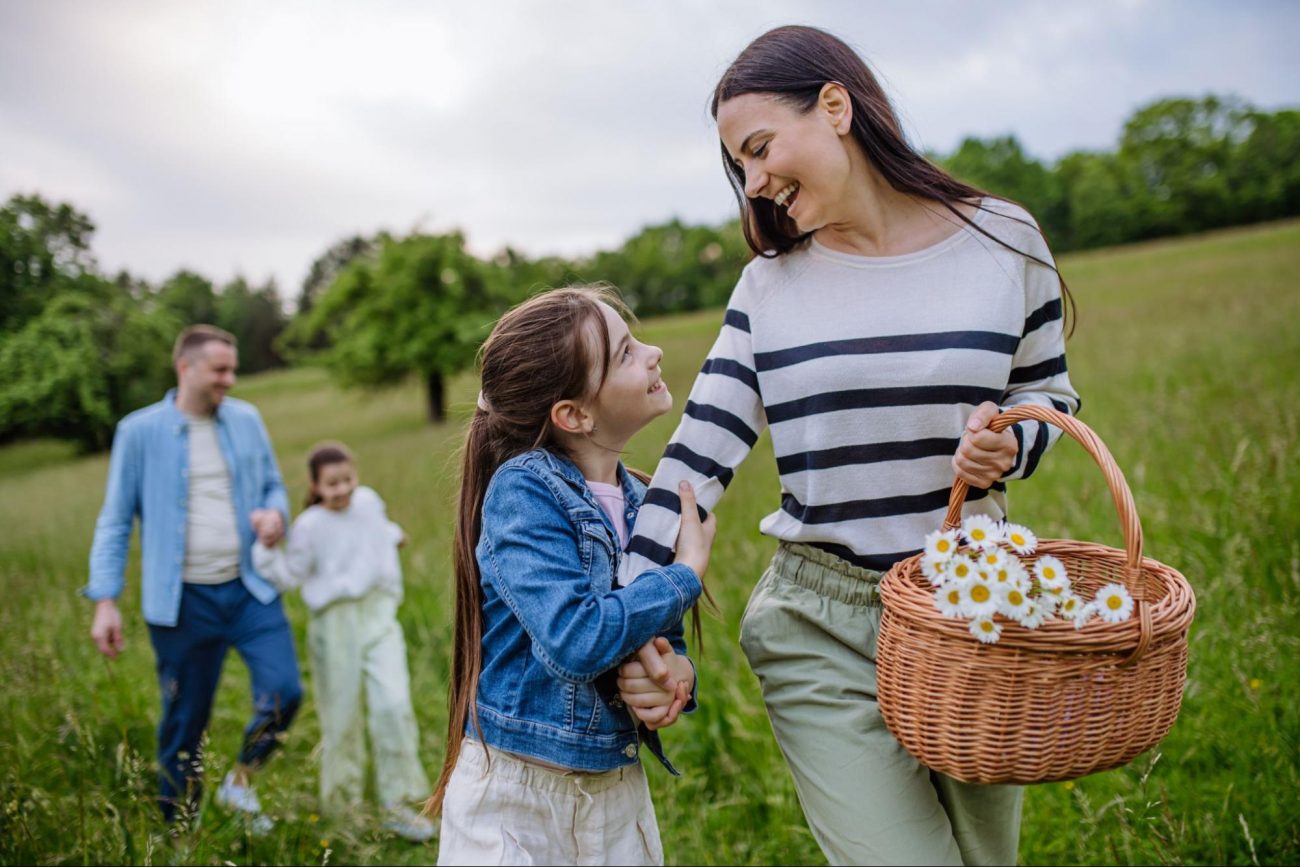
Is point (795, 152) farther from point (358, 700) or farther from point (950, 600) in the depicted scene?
point (358, 700)

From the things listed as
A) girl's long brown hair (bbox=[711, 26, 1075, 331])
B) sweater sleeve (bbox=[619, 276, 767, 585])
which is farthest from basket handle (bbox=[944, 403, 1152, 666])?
sweater sleeve (bbox=[619, 276, 767, 585])

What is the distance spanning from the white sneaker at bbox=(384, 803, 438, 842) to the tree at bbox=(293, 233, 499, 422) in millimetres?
17460

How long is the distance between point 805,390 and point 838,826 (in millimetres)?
937

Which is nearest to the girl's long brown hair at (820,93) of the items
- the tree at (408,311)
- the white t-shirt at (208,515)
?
the white t-shirt at (208,515)

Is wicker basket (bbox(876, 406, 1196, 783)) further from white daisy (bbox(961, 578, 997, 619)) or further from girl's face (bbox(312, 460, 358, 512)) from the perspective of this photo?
girl's face (bbox(312, 460, 358, 512))

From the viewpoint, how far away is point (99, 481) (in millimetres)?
6574

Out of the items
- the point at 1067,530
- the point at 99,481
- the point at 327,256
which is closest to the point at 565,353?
the point at 1067,530

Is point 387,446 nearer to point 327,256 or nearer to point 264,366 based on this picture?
point 264,366

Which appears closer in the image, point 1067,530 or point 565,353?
A: point 565,353

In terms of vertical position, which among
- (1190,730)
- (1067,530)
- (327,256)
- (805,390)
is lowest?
(1190,730)

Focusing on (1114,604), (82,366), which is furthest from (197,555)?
(1114,604)

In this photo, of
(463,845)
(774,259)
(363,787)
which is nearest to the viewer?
(463,845)

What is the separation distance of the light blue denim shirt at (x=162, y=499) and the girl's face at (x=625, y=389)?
3124mm

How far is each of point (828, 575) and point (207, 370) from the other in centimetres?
367
